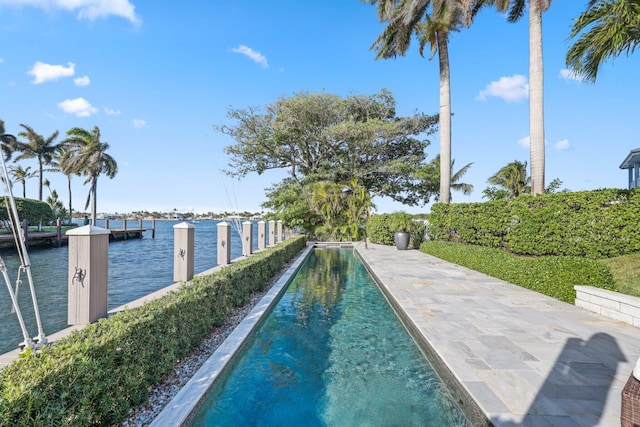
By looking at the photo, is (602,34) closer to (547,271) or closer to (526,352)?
(547,271)

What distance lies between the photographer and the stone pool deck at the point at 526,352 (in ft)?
8.37

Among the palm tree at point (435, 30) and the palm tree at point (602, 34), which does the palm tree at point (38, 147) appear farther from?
the palm tree at point (602, 34)

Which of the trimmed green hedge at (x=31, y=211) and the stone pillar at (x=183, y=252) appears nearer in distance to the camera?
the stone pillar at (x=183, y=252)

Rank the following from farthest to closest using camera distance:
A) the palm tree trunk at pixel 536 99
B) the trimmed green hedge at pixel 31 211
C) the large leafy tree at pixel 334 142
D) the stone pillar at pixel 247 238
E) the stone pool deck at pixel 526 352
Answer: the trimmed green hedge at pixel 31 211 < the large leafy tree at pixel 334 142 < the stone pillar at pixel 247 238 < the palm tree trunk at pixel 536 99 < the stone pool deck at pixel 526 352

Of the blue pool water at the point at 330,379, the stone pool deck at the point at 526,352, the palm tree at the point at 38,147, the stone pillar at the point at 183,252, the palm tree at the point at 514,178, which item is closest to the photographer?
the stone pool deck at the point at 526,352

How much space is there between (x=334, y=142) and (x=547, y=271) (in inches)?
680

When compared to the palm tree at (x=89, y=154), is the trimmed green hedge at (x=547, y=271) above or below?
below

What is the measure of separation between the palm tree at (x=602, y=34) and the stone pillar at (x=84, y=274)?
8772mm

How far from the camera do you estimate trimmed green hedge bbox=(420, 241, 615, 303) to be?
5.59 meters

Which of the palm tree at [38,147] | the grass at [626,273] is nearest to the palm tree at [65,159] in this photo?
the palm tree at [38,147]

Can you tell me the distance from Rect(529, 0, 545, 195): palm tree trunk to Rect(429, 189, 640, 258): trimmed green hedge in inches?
43.0

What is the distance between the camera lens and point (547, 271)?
629 cm

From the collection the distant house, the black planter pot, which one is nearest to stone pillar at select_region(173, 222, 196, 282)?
the black planter pot

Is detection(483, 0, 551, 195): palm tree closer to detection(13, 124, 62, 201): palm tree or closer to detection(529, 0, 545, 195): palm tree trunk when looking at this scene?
detection(529, 0, 545, 195): palm tree trunk
